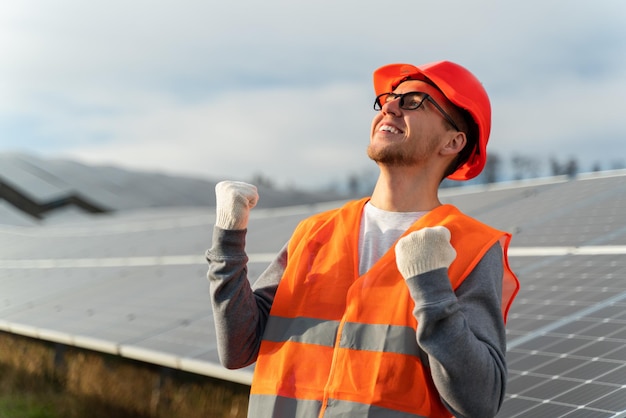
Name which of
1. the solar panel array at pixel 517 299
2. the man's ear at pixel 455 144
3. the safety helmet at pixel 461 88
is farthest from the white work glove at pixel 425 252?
the solar panel array at pixel 517 299

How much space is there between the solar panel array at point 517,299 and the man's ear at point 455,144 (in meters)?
1.28

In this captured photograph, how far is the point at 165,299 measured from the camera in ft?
21.8

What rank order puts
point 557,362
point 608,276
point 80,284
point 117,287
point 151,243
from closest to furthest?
point 557,362 → point 608,276 → point 117,287 → point 80,284 → point 151,243

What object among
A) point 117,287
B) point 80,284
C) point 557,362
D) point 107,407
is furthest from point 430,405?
point 80,284

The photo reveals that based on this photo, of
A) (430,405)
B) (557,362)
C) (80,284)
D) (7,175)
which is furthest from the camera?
(7,175)

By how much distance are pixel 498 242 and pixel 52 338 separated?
5.19 meters

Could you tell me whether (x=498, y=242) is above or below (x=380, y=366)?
above

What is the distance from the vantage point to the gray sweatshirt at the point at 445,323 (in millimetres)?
1963

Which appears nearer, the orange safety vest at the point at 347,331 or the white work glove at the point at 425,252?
the white work glove at the point at 425,252

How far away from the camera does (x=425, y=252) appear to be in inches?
79.5

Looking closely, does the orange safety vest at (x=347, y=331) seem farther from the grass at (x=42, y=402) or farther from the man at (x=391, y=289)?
the grass at (x=42, y=402)

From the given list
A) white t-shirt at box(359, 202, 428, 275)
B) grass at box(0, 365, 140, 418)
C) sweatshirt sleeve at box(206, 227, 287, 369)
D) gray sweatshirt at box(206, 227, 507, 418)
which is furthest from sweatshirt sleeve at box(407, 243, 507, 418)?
grass at box(0, 365, 140, 418)

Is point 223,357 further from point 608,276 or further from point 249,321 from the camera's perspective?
point 608,276

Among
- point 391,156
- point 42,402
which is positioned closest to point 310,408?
point 391,156
